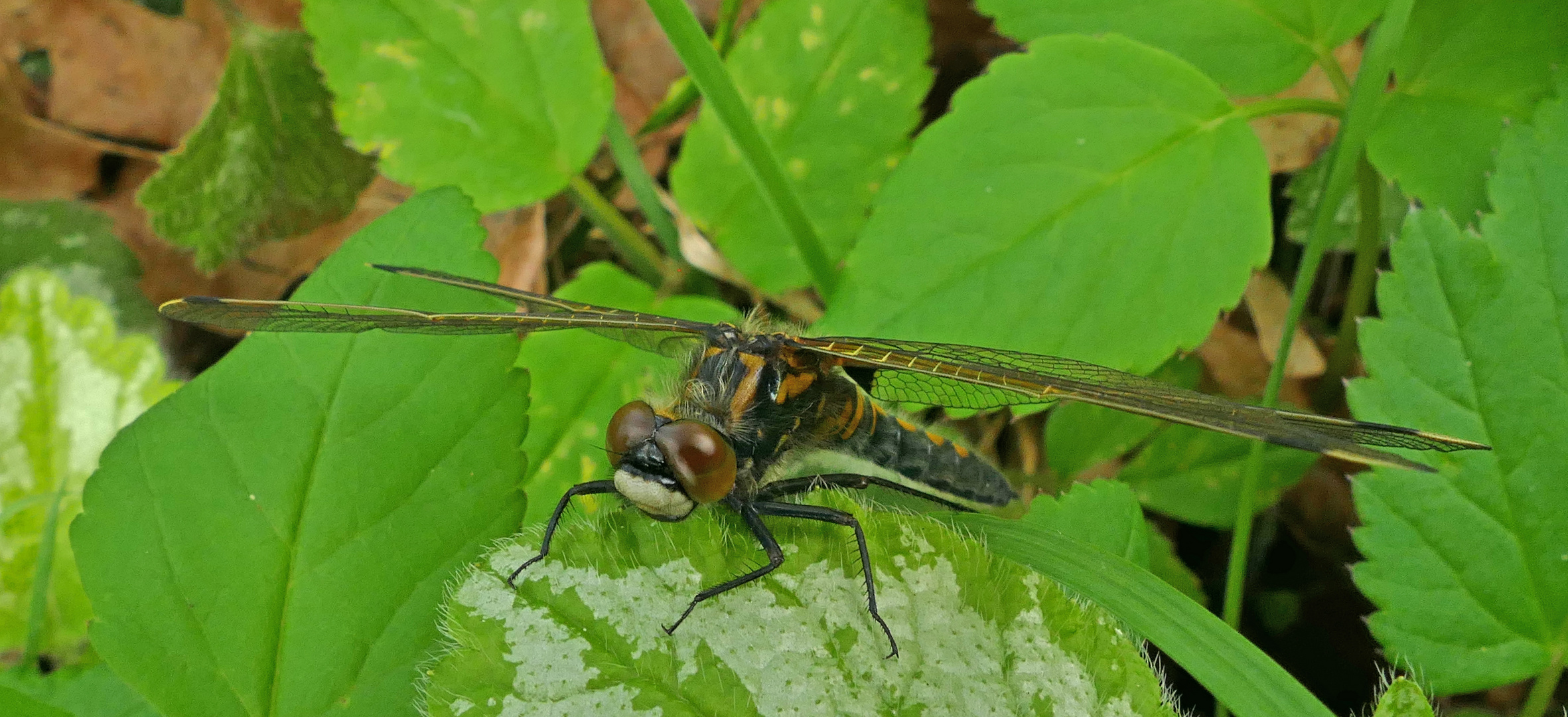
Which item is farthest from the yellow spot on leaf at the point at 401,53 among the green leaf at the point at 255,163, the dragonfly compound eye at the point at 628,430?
the dragonfly compound eye at the point at 628,430

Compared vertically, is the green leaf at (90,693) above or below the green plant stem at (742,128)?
below

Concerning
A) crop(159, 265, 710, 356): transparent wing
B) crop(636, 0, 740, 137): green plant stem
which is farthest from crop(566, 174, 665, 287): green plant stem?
crop(159, 265, 710, 356): transparent wing

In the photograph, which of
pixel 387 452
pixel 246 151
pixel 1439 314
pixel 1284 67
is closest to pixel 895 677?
pixel 387 452

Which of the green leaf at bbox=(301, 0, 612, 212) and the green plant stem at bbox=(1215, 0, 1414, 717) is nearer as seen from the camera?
the green plant stem at bbox=(1215, 0, 1414, 717)

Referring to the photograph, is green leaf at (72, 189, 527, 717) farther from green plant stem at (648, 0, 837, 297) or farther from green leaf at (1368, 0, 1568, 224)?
green leaf at (1368, 0, 1568, 224)

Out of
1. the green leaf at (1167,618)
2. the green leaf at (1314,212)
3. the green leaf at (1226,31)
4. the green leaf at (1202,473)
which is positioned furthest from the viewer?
the green leaf at (1314,212)

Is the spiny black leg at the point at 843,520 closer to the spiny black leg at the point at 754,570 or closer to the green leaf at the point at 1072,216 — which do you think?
the spiny black leg at the point at 754,570

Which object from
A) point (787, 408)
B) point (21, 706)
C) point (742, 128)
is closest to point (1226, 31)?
point (742, 128)
